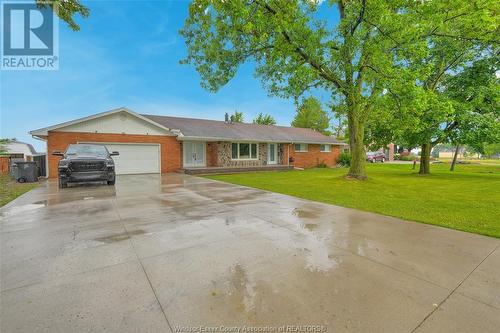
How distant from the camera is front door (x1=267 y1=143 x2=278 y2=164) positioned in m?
21.8

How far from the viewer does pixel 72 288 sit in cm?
253

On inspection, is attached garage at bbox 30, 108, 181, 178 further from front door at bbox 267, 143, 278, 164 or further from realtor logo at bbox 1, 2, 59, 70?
front door at bbox 267, 143, 278, 164

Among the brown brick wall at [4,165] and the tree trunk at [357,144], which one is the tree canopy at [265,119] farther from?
the brown brick wall at [4,165]

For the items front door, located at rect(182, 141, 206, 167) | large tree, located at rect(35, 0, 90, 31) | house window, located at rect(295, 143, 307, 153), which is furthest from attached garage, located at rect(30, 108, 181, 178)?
house window, located at rect(295, 143, 307, 153)

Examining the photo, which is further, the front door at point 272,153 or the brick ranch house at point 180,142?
the front door at point 272,153

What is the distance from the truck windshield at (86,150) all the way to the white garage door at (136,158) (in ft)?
15.0

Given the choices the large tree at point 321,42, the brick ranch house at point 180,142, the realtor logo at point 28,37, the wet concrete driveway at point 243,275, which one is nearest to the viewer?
the wet concrete driveway at point 243,275

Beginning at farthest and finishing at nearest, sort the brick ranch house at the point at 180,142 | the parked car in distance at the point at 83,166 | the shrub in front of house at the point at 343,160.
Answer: the shrub in front of house at the point at 343,160
the brick ranch house at the point at 180,142
the parked car in distance at the point at 83,166

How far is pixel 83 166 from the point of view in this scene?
9727 millimetres

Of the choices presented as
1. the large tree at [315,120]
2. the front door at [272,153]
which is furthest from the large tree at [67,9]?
the large tree at [315,120]

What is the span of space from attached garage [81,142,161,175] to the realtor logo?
6.59 m

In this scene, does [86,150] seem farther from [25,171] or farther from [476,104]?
[476,104]

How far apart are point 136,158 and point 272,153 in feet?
37.3

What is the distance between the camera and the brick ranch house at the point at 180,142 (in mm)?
14203
